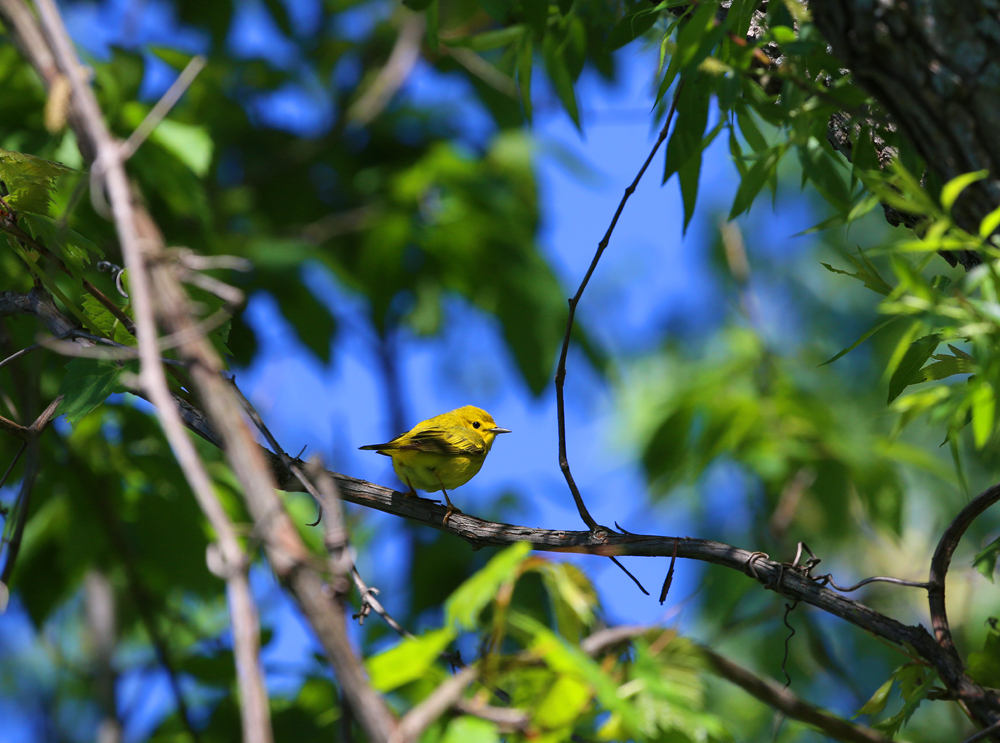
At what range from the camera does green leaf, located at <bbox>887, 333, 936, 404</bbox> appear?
6.44 feet

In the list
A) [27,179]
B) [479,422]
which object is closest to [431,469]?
[479,422]

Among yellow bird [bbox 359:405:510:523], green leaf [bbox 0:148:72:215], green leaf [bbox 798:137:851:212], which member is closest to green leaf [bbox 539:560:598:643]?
green leaf [bbox 798:137:851:212]

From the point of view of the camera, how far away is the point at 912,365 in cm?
201

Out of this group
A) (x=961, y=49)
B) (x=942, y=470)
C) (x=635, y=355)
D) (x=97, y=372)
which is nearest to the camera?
(x=961, y=49)

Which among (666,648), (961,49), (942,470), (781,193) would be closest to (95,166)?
(666,648)

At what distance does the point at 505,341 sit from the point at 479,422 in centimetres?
116

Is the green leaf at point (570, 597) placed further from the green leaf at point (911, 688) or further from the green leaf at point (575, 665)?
the green leaf at point (911, 688)

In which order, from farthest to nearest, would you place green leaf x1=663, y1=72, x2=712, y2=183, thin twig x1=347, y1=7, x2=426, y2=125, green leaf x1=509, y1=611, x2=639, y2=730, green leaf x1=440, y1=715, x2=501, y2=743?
thin twig x1=347, y1=7, x2=426, y2=125 → green leaf x1=663, y1=72, x2=712, y2=183 → green leaf x1=440, y1=715, x2=501, y2=743 → green leaf x1=509, y1=611, x2=639, y2=730

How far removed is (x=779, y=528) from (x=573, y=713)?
158 inches

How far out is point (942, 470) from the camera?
4.93 m

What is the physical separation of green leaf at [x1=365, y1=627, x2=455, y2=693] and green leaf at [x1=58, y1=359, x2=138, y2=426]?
120 cm

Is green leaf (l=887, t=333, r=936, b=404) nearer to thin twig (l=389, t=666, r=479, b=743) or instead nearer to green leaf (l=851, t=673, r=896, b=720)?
green leaf (l=851, t=673, r=896, b=720)

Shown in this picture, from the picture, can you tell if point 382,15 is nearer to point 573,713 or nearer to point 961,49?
point 961,49

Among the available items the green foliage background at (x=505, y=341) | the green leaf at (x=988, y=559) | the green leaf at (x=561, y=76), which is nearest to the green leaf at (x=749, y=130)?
the green foliage background at (x=505, y=341)
